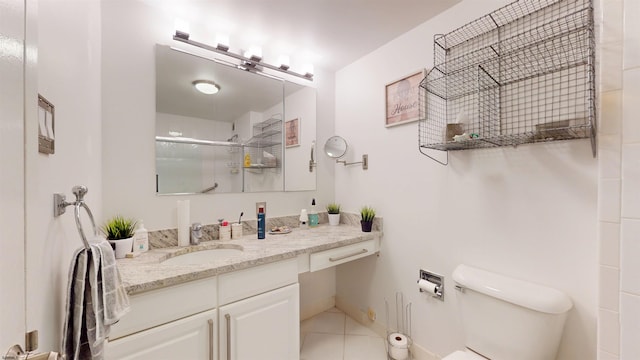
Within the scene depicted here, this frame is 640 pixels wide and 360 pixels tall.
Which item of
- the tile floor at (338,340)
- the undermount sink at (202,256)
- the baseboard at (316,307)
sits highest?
the undermount sink at (202,256)

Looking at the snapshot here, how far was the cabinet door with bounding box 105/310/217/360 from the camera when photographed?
947 mm

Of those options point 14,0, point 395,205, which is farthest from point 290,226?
point 14,0

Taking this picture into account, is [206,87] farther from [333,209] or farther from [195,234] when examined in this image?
[333,209]

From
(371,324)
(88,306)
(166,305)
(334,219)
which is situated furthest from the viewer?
(334,219)

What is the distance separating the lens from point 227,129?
1.75 metres

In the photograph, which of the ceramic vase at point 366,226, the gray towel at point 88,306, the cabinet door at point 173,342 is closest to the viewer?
the gray towel at point 88,306

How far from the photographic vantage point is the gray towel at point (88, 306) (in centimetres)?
73

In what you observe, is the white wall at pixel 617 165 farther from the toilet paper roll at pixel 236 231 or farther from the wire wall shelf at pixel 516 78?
the toilet paper roll at pixel 236 231

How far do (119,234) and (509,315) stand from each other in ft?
6.22

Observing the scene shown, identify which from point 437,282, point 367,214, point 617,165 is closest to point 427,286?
point 437,282

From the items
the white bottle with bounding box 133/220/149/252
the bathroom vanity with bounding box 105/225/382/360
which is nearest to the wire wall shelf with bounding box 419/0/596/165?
the bathroom vanity with bounding box 105/225/382/360

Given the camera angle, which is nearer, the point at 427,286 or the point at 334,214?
the point at 427,286

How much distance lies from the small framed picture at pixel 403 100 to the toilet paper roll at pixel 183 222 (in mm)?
1482

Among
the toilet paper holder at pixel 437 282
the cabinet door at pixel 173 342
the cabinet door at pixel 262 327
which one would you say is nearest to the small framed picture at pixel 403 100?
the toilet paper holder at pixel 437 282
